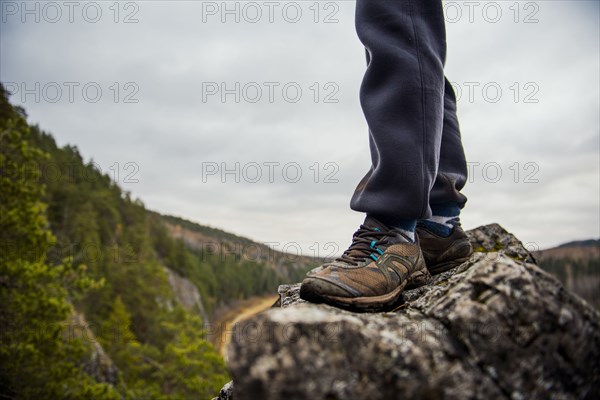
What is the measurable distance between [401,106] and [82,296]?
9454 millimetres

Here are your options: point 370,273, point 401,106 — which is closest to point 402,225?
point 370,273

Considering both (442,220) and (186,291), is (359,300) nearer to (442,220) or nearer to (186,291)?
(442,220)

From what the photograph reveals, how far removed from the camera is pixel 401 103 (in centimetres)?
197

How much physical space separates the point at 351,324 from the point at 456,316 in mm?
392

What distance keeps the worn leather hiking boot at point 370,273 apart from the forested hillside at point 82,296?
21.7 feet

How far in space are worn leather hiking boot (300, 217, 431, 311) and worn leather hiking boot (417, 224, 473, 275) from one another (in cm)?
31

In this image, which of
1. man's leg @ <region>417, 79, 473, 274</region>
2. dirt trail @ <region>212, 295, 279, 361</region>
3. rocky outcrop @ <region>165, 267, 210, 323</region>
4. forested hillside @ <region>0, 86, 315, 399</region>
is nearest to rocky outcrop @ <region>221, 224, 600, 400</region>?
man's leg @ <region>417, 79, 473, 274</region>

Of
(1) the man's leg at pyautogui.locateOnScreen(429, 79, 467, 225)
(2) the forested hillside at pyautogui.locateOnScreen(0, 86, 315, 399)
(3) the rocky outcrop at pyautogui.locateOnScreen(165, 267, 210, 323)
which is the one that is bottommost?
(3) the rocky outcrop at pyautogui.locateOnScreen(165, 267, 210, 323)

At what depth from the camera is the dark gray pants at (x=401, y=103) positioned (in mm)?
1954

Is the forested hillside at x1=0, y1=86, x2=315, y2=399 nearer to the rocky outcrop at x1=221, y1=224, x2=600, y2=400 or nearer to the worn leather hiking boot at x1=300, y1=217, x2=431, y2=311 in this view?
the worn leather hiking boot at x1=300, y1=217, x2=431, y2=311

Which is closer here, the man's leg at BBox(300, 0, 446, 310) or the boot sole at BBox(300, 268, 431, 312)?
the boot sole at BBox(300, 268, 431, 312)

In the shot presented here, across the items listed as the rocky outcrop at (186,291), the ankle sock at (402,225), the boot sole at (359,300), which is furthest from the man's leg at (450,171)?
the rocky outcrop at (186,291)

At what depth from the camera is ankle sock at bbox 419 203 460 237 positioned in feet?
8.30

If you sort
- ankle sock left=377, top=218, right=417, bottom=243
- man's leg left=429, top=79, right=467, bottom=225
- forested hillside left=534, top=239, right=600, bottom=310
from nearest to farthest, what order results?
ankle sock left=377, top=218, right=417, bottom=243 < man's leg left=429, top=79, right=467, bottom=225 < forested hillside left=534, top=239, right=600, bottom=310
